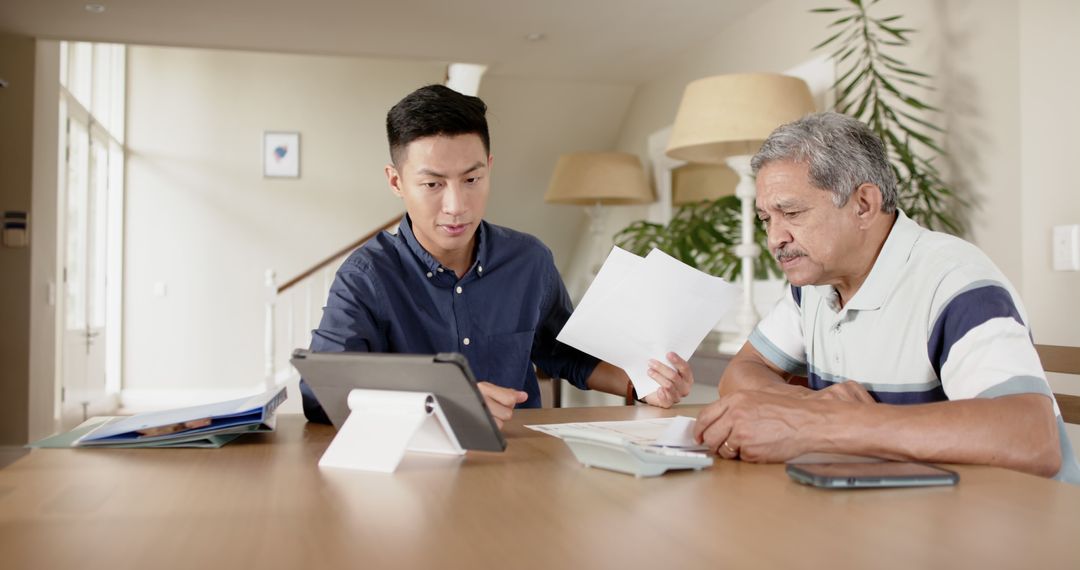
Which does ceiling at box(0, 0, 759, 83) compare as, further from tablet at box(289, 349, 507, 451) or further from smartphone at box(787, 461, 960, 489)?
smartphone at box(787, 461, 960, 489)

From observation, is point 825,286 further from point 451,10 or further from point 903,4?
point 451,10

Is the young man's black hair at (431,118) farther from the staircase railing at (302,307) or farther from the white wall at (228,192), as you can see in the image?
the white wall at (228,192)

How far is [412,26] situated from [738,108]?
2.03 meters

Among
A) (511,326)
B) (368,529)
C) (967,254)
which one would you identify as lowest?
(368,529)

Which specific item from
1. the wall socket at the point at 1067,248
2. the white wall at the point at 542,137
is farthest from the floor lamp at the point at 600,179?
the wall socket at the point at 1067,248

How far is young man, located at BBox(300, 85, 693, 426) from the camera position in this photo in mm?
1607

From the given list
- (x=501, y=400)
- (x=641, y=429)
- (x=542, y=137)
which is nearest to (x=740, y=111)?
(x=641, y=429)

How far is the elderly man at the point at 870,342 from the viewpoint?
1.06 m

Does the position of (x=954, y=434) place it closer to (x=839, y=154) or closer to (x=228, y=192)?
(x=839, y=154)

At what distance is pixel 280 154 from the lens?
7.36 m

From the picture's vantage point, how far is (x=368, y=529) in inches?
30.8

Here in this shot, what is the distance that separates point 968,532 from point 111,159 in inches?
282

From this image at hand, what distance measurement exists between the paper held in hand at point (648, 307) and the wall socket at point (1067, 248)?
1.26 meters

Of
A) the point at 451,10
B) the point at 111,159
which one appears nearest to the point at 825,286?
the point at 451,10
